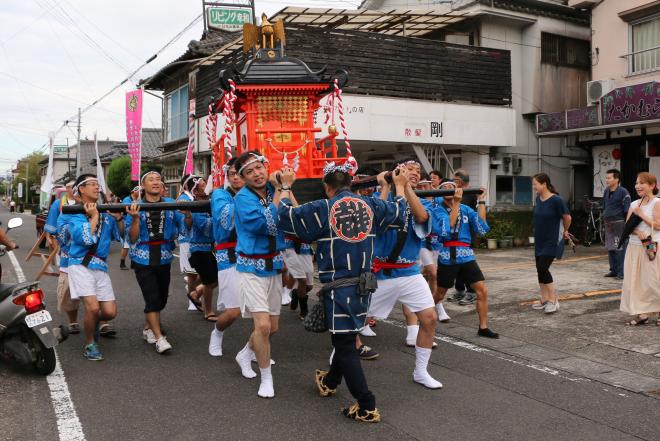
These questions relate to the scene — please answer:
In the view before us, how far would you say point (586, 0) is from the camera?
55.5ft

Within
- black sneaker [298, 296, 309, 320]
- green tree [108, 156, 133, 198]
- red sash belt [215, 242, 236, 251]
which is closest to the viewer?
red sash belt [215, 242, 236, 251]

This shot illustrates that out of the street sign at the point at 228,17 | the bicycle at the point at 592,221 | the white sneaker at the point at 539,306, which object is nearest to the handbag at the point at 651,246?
the white sneaker at the point at 539,306

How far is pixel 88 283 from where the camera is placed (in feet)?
19.7

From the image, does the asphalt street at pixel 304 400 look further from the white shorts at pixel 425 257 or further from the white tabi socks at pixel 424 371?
the white shorts at pixel 425 257

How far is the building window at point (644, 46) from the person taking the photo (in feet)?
51.5

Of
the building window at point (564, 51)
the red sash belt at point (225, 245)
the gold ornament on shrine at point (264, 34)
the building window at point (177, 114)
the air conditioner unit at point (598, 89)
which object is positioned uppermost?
the building window at point (564, 51)

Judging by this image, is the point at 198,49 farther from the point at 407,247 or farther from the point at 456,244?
the point at 407,247

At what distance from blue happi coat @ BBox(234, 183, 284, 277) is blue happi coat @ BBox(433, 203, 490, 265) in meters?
2.38

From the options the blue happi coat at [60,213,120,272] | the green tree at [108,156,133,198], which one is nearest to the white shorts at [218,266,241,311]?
the blue happi coat at [60,213,120,272]

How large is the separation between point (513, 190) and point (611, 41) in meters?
5.11

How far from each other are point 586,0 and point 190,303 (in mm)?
14288

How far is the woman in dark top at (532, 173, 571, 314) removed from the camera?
7867mm

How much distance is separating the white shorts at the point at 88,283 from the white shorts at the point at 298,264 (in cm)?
235

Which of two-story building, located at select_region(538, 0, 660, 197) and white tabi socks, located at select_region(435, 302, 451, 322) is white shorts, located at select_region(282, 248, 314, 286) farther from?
two-story building, located at select_region(538, 0, 660, 197)
